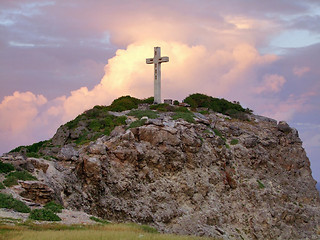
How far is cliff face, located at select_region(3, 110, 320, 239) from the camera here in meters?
31.2

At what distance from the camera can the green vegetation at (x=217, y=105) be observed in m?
54.5

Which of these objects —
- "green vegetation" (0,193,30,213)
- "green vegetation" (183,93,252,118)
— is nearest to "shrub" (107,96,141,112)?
"green vegetation" (183,93,252,118)

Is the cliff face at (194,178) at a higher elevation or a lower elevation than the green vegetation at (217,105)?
lower

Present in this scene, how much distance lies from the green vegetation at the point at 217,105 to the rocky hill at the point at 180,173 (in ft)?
10.9

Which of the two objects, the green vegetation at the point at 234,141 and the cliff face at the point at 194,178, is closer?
the cliff face at the point at 194,178

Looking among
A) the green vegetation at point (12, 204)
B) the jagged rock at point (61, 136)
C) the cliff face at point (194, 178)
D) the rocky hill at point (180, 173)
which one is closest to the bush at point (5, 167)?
the rocky hill at point (180, 173)

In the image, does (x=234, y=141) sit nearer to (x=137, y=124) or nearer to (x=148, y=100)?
(x=137, y=124)

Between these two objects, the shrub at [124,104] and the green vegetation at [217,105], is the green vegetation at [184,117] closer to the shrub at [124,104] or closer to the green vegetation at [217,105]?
the shrub at [124,104]

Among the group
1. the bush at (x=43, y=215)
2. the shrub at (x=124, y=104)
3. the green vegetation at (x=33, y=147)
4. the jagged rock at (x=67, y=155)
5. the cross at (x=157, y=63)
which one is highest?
the cross at (x=157, y=63)

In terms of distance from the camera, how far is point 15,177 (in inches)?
1045

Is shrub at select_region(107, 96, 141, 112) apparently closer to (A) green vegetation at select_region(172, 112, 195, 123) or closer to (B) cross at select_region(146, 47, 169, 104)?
(B) cross at select_region(146, 47, 169, 104)

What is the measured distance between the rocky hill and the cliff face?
8 cm

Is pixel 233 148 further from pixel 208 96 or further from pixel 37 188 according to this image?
pixel 37 188

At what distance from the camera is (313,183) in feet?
159
